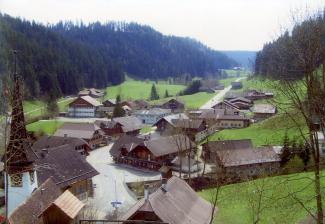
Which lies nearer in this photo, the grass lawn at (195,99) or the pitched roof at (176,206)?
the pitched roof at (176,206)

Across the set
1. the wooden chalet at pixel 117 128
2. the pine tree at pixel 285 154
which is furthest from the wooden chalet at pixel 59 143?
the pine tree at pixel 285 154

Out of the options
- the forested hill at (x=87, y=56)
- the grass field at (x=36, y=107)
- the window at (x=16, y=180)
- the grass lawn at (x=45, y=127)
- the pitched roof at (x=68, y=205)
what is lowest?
the grass lawn at (x=45, y=127)

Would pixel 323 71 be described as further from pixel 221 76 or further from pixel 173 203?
pixel 221 76

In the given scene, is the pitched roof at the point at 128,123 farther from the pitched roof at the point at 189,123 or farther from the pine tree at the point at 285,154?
the pine tree at the point at 285,154

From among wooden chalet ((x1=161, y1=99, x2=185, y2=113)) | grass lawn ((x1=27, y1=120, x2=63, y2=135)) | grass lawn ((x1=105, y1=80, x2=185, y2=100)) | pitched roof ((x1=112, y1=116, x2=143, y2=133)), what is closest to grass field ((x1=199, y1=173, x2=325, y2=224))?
pitched roof ((x1=112, y1=116, x2=143, y2=133))

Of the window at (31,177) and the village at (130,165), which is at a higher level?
the window at (31,177)

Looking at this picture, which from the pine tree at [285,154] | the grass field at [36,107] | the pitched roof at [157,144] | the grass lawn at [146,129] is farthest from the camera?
the grass field at [36,107]
